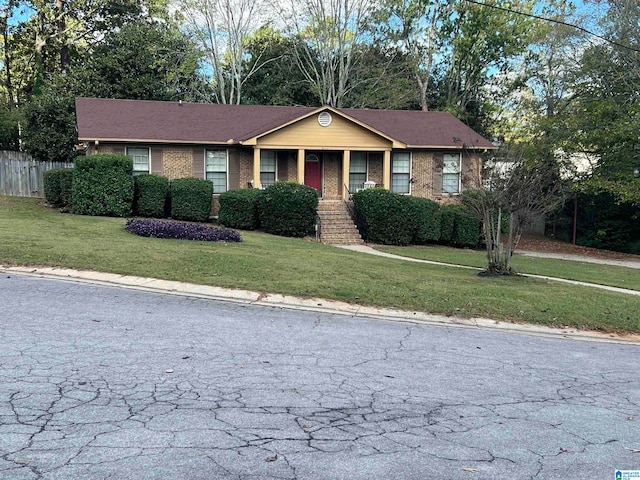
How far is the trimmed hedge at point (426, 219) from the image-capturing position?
21.8 metres

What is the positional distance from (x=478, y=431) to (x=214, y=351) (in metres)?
3.09

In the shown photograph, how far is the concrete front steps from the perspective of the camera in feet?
70.2

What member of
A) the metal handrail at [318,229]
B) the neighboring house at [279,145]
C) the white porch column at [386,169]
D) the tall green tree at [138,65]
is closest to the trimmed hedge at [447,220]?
the neighboring house at [279,145]

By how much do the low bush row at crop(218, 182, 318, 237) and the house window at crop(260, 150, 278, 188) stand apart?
3964mm

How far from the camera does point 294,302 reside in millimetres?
9602

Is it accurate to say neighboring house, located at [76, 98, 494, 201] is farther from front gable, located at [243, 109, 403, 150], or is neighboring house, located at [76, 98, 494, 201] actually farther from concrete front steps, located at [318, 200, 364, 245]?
concrete front steps, located at [318, 200, 364, 245]

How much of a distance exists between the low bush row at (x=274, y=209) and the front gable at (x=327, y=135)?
3.31 m

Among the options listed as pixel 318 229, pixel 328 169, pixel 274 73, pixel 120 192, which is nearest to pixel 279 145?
pixel 328 169

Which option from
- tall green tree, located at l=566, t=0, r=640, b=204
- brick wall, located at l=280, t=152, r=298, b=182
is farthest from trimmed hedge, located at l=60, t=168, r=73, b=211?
tall green tree, located at l=566, t=0, r=640, b=204

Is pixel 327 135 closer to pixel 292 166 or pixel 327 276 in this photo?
pixel 292 166

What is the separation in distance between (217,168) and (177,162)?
1.73 meters

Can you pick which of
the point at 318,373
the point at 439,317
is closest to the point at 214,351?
the point at 318,373

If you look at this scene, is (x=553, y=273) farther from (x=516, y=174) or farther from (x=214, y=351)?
(x=214, y=351)

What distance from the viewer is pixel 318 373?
A: 5742mm
